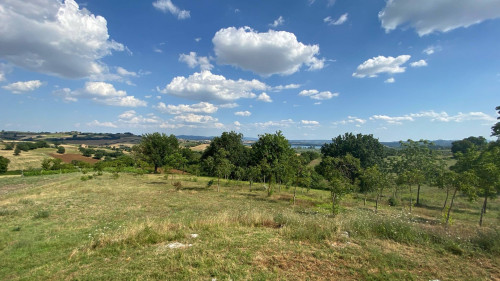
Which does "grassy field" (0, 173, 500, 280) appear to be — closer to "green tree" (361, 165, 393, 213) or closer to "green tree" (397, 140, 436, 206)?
"green tree" (361, 165, 393, 213)

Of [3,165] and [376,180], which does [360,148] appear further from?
[3,165]

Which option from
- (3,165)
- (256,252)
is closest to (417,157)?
(256,252)

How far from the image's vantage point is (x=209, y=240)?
7617 millimetres

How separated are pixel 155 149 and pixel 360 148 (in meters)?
48.9

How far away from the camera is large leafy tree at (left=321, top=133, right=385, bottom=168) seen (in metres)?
50.6

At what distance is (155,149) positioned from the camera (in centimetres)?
4972

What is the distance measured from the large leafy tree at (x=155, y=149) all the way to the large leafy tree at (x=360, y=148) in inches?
1608

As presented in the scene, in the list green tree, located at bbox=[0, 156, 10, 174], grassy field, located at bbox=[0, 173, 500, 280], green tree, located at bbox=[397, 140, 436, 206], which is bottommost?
green tree, located at bbox=[0, 156, 10, 174]

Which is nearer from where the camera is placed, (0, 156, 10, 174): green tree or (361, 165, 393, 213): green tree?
(361, 165, 393, 213): green tree

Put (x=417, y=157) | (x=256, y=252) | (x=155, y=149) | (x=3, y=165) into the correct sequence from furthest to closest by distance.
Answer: (x=155, y=149) → (x=3, y=165) → (x=417, y=157) → (x=256, y=252)

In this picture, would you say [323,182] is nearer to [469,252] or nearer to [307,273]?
[469,252]

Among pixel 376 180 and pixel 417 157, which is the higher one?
pixel 417 157

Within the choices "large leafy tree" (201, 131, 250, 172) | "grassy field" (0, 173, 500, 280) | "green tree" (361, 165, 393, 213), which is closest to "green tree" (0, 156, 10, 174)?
"large leafy tree" (201, 131, 250, 172)

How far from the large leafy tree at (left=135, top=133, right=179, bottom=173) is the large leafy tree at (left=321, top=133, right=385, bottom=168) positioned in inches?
1608
